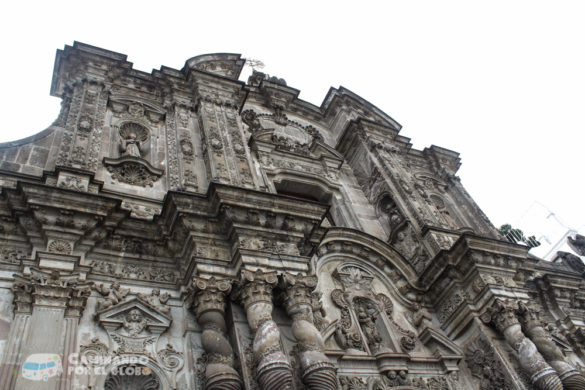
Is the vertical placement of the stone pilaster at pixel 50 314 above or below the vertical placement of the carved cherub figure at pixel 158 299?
below

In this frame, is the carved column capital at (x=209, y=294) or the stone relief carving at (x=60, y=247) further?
the stone relief carving at (x=60, y=247)

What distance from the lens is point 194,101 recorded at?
38.0ft

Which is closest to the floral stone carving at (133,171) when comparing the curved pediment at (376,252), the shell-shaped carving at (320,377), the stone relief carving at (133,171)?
the stone relief carving at (133,171)

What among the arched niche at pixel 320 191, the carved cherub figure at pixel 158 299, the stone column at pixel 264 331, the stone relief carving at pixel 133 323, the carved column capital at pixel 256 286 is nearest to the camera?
the stone column at pixel 264 331

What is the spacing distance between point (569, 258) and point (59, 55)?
46.8ft

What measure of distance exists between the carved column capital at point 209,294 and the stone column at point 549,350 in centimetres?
554

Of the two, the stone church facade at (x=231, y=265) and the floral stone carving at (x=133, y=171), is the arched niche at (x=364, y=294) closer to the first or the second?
the stone church facade at (x=231, y=265)

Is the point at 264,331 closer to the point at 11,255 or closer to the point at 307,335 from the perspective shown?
the point at 307,335

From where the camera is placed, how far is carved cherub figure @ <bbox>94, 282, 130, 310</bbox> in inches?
258

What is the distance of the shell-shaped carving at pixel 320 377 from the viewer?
19.1ft

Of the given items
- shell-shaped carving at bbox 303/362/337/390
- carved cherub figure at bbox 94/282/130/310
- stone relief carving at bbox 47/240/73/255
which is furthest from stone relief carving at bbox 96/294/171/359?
shell-shaped carving at bbox 303/362/337/390

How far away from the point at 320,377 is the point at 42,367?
3171mm

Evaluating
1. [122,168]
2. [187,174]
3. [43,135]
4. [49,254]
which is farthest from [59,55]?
[49,254]

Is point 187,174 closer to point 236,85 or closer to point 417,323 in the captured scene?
point 236,85
